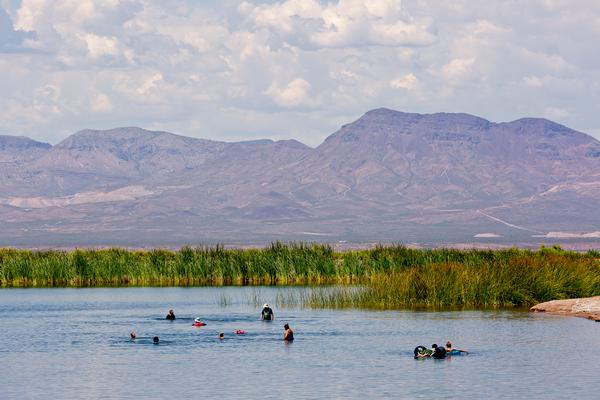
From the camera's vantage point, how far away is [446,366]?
1592 inches

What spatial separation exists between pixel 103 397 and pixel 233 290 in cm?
3707

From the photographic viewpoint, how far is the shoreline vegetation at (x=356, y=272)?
5812cm

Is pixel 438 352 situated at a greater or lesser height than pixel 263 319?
lesser

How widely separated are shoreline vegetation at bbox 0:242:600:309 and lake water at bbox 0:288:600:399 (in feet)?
8.75

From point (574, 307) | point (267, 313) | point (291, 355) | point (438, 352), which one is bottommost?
point (291, 355)

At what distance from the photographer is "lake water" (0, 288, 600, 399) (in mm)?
36469

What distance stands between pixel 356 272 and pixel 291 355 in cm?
2976

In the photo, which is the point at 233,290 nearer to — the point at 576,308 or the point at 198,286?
the point at 198,286

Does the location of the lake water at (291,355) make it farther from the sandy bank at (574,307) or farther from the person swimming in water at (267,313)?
the sandy bank at (574,307)

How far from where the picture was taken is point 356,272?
240 feet

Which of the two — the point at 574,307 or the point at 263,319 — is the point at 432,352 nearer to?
the point at 263,319

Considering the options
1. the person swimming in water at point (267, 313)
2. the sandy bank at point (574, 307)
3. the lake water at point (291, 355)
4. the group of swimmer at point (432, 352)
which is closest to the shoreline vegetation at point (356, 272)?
the sandy bank at point (574, 307)

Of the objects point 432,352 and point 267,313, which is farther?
point 267,313

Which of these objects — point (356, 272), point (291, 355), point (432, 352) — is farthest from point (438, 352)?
point (356, 272)
